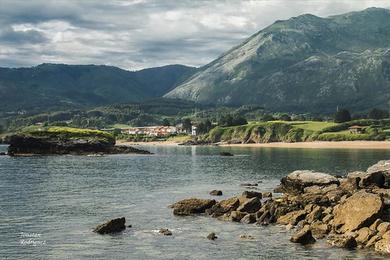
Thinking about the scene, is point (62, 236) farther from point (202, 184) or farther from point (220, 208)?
point (202, 184)

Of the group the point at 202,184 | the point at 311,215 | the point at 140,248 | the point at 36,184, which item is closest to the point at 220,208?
the point at 311,215

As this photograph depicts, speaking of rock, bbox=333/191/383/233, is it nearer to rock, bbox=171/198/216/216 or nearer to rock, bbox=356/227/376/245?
rock, bbox=356/227/376/245

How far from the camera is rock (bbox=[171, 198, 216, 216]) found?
77.9 meters

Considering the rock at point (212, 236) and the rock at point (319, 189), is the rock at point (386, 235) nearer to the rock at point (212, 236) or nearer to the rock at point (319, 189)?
the rock at point (212, 236)

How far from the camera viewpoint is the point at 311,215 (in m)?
68.0

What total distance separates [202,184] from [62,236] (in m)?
58.8

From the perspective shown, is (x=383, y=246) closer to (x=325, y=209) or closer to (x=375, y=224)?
(x=375, y=224)

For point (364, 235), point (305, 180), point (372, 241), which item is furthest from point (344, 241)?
point (305, 180)

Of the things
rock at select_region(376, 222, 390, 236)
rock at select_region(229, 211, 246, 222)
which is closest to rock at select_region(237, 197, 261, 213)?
rock at select_region(229, 211, 246, 222)

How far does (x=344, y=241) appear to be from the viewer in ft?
186

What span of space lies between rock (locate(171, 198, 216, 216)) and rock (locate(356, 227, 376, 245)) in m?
26.6

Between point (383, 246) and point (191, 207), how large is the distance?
3128 centimetres

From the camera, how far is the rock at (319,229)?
61969 millimetres

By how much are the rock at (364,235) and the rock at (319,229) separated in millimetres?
4630
